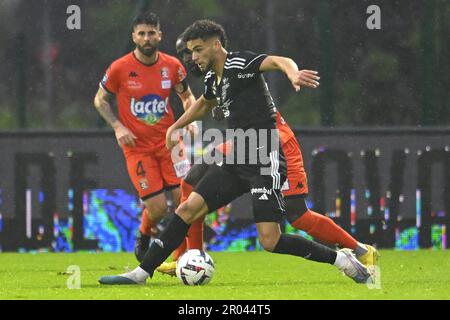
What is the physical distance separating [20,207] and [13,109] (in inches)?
38.5

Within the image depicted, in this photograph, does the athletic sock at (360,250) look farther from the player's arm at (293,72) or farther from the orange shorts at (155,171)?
the orange shorts at (155,171)

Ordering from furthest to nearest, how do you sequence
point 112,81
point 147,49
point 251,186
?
1. point 112,81
2. point 147,49
3. point 251,186

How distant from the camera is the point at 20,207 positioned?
41.4 feet

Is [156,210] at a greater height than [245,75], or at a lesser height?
lesser

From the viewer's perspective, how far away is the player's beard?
35.7 feet

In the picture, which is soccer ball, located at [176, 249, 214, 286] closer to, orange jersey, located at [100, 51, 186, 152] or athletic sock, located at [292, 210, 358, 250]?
athletic sock, located at [292, 210, 358, 250]

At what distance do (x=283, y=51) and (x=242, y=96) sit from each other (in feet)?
13.6

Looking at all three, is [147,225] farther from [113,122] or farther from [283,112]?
[283,112]

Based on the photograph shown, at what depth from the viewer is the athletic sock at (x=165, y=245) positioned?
27.8ft

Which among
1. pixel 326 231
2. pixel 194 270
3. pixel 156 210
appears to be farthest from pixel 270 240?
pixel 156 210

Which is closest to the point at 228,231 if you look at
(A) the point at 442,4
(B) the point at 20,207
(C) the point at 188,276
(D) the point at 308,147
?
(D) the point at 308,147

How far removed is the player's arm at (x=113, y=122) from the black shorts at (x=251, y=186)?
1911 millimetres

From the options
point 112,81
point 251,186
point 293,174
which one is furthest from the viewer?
point 112,81

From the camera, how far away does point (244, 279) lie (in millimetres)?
9492
